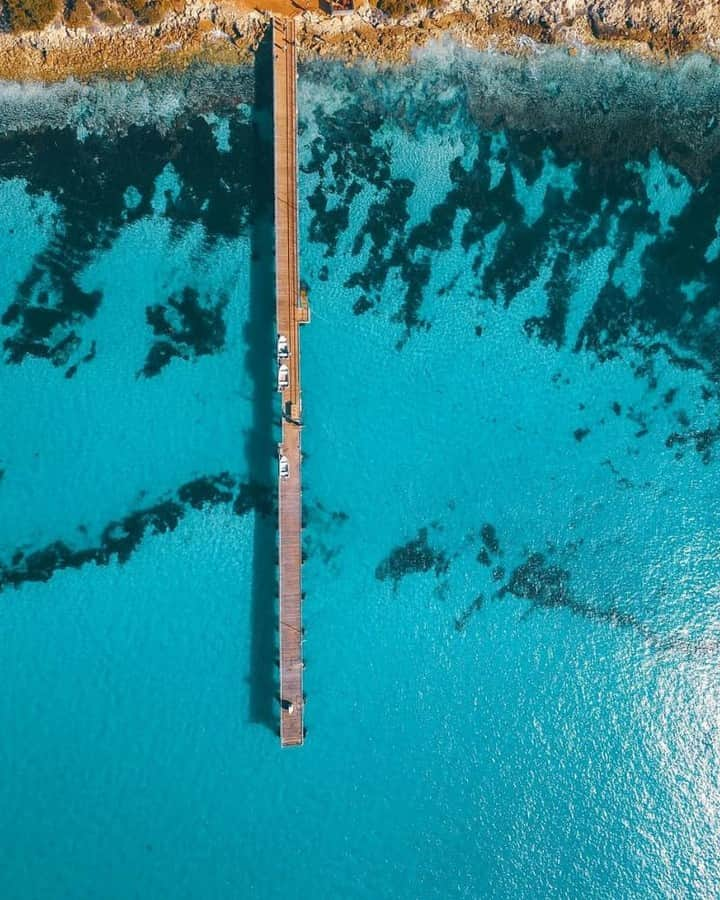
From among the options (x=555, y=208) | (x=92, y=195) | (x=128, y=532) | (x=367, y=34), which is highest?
A: (x=367, y=34)

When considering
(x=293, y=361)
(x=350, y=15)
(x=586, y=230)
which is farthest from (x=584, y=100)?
(x=293, y=361)

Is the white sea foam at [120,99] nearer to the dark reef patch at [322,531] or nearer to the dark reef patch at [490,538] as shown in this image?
the dark reef patch at [322,531]

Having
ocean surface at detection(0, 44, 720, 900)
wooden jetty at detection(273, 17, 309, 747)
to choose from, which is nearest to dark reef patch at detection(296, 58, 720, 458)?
ocean surface at detection(0, 44, 720, 900)

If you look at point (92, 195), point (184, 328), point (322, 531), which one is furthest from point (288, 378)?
point (92, 195)

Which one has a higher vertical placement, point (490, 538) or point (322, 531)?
point (322, 531)

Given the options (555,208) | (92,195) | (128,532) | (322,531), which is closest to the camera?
(128,532)

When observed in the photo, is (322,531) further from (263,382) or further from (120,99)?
(120,99)

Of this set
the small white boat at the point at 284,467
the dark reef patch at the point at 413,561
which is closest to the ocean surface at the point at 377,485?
the dark reef patch at the point at 413,561
